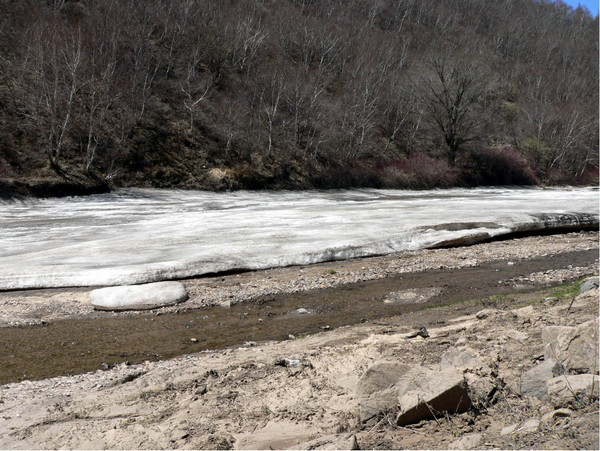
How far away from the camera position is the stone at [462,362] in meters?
4.42

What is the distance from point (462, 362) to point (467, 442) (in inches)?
56.9

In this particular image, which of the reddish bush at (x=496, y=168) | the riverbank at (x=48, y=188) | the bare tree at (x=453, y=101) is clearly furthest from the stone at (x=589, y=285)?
the reddish bush at (x=496, y=168)

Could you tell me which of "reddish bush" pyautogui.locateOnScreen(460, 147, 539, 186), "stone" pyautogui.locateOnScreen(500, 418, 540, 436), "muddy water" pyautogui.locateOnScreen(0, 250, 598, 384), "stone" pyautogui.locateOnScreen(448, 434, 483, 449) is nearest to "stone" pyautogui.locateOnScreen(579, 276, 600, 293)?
"muddy water" pyautogui.locateOnScreen(0, 250, 598, 384)

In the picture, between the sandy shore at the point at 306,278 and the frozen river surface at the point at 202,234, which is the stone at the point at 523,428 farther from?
the frozen river surface at the point at 202,234

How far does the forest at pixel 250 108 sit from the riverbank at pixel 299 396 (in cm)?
2578

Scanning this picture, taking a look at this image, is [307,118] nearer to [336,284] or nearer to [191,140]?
[191,140]

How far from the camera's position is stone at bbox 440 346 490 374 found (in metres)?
4.42

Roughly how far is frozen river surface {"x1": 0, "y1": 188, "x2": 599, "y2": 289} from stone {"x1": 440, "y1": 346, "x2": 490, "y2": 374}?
8941 millimetres

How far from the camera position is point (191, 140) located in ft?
130

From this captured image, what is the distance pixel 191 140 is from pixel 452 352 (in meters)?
37.4

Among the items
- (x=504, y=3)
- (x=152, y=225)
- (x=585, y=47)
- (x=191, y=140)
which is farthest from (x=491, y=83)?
(x=504, y=3)

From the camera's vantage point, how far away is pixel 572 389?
339 cm

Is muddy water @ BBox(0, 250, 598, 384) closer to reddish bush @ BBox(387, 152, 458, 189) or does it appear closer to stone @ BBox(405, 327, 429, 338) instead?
stone @ BBox(405, 327, 429, 338)

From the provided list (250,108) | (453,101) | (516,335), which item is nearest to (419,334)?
(516,335)
